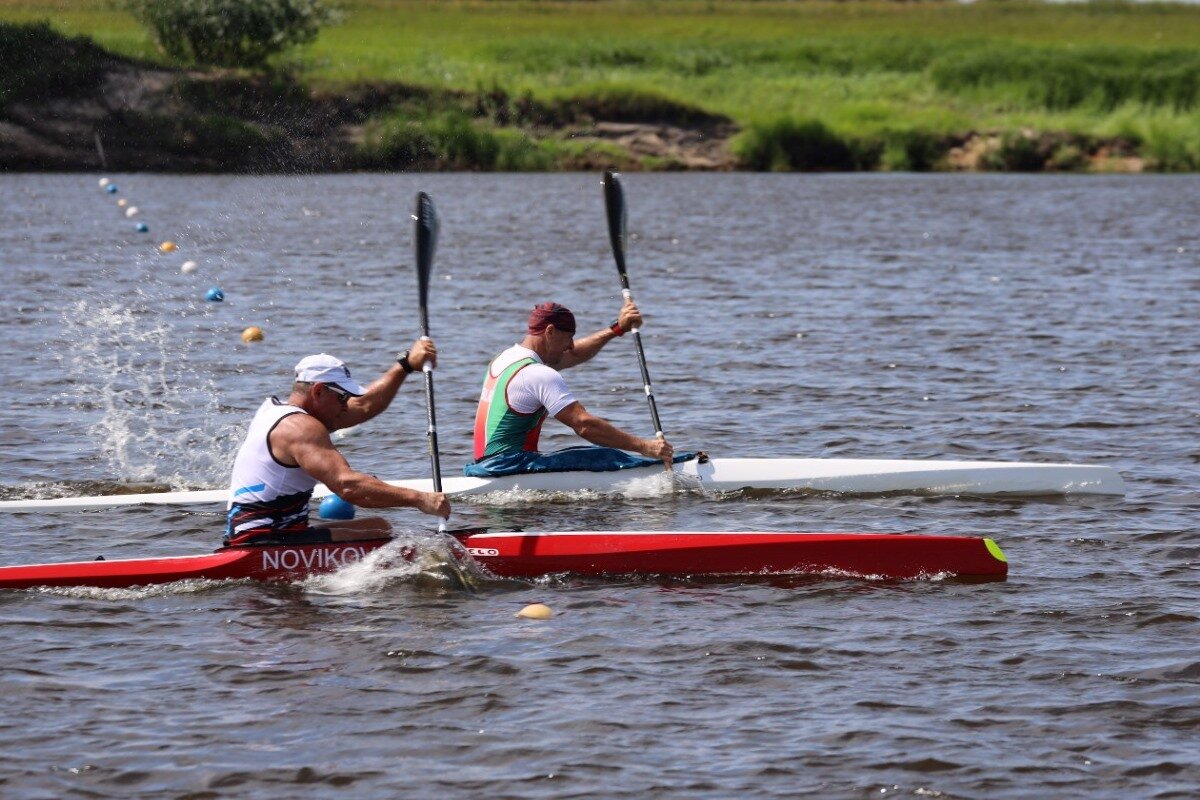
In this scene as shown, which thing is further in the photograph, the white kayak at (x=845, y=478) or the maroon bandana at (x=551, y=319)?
the white kayak at (x=845, y=478)

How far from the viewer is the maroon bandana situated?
12.8 metres

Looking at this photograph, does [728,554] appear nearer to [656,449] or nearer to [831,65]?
[656,449]

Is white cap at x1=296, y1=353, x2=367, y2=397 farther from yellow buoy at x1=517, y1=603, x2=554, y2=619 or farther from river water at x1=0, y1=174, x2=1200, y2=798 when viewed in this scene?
yellow buoy at x1=517, y1=603, x2=554, y2=619

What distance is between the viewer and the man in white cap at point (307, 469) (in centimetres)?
1010

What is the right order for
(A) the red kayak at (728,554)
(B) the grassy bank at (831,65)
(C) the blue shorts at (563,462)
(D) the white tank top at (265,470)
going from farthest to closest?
(B) the grassy bank at (831,65) < (C) the blue shorts at (563,462) < (A) the red kayak at (728,554) < (D) the white tank top at (265,470)

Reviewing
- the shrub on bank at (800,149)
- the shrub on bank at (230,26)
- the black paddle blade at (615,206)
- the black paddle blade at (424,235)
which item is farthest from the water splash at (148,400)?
the shrub on bank at (800,149)

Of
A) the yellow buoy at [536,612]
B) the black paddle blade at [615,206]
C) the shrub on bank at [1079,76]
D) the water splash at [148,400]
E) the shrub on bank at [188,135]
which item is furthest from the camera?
the shrub on bank at [1079,76]

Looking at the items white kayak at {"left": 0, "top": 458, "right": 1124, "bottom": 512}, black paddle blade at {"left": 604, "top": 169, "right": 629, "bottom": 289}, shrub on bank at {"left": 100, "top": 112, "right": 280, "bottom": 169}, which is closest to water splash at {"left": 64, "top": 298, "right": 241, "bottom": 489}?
white kayak at {"left": 0, "top": 458, "right": 1124, "bottom": 512}

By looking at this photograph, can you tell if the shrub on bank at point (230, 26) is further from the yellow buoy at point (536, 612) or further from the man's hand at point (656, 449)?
the yellow buoy at point (536, 612)

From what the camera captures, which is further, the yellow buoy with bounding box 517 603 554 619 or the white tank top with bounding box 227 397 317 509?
the white tank top with bounding box 227 397 317 509

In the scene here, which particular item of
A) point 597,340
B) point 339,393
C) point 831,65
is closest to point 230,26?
point 831,65

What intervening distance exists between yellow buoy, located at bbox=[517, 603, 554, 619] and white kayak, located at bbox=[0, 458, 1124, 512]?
10.2 feet

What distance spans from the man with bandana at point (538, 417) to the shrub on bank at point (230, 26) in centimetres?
4120

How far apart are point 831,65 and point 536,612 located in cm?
8399
